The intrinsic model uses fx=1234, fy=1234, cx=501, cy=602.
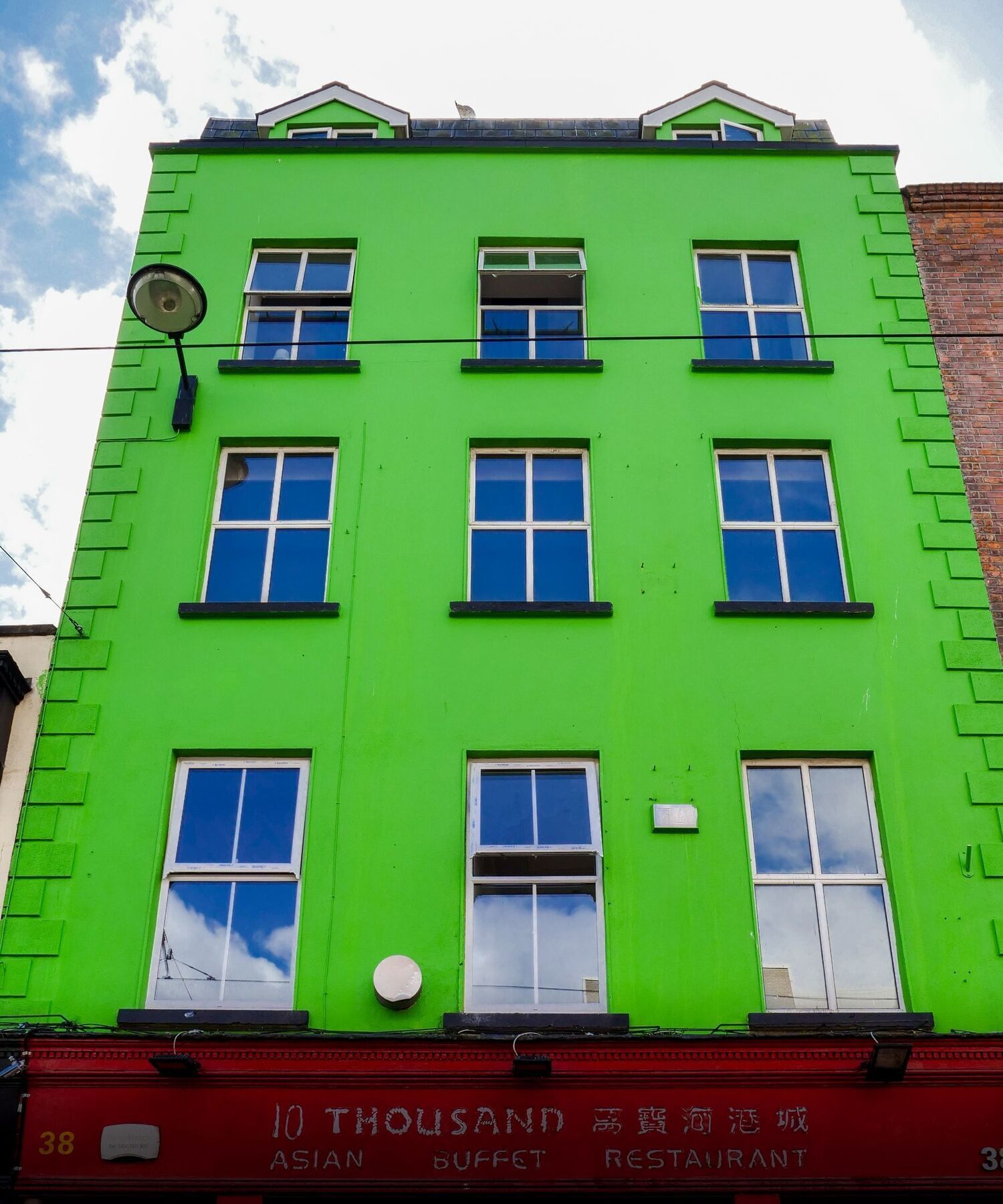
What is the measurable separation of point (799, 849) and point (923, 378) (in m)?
5.56

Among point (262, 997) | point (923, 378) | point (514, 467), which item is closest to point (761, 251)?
point (923, 378)

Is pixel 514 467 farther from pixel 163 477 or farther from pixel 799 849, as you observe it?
pixel 799 849

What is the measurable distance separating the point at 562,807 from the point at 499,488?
11.8ft

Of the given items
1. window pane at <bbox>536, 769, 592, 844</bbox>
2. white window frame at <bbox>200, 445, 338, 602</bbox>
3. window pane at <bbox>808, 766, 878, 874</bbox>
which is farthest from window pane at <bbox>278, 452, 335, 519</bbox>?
Answer: window pane at <bbox>808, 766, 878, 874</bbox>

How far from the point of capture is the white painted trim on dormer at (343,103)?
15.9m

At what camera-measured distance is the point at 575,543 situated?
1246 cm

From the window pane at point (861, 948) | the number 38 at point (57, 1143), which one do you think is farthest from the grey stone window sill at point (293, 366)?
the number 38 at point (57, 1143)

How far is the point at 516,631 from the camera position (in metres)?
11.7

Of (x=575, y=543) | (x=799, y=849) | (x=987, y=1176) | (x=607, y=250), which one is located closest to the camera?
(x=987, y=1176)

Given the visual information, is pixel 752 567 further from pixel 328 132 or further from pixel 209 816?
pixel 328 132

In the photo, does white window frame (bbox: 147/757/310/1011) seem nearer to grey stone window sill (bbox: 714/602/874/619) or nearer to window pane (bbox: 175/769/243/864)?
window pane (bbox: 175/769/243/864)

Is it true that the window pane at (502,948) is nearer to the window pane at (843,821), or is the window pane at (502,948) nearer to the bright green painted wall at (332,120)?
the window pane at (843,821)

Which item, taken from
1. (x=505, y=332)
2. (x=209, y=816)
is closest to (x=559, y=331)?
(x=505, y=332)

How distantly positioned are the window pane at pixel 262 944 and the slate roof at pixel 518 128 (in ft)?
33.0
